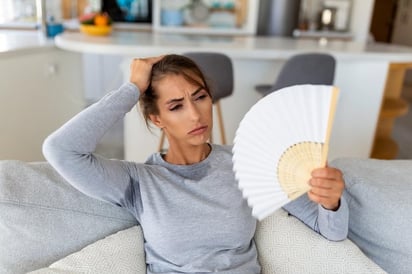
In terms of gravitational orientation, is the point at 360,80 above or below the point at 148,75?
below

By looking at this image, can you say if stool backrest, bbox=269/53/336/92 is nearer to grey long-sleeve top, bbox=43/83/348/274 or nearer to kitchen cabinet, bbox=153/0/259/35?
grey long-sleeve top, bbox=43/83/348/274

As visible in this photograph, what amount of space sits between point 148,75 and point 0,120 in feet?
5.43

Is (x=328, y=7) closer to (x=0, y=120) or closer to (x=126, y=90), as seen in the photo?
(x=0, y=120)

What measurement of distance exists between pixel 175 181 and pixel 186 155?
9 cm

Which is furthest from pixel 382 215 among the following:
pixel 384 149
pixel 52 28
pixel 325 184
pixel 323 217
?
pixel 52 28

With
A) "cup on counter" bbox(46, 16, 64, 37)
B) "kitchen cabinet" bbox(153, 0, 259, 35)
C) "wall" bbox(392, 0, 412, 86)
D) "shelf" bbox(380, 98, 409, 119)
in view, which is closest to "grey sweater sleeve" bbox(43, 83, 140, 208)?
"cup on counter" bbox(46, 16, 64, 37)

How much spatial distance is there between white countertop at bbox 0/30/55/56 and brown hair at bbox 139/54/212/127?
5.19 feet

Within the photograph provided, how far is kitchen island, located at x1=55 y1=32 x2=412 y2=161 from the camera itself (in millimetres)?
2668

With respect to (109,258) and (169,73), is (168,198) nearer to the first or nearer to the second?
(109,258)

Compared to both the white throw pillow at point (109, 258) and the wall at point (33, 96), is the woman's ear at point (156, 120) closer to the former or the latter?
the white throw pillow at point (109, 258)

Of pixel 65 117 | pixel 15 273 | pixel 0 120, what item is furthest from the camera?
pixel 65 117

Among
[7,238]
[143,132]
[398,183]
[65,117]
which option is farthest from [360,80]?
[7,238]

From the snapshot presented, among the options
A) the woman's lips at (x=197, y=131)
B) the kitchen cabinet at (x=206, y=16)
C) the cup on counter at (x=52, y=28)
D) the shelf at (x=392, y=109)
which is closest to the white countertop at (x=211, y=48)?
the cup on counter at (x=52, y=28)

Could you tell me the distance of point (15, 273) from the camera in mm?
1085
